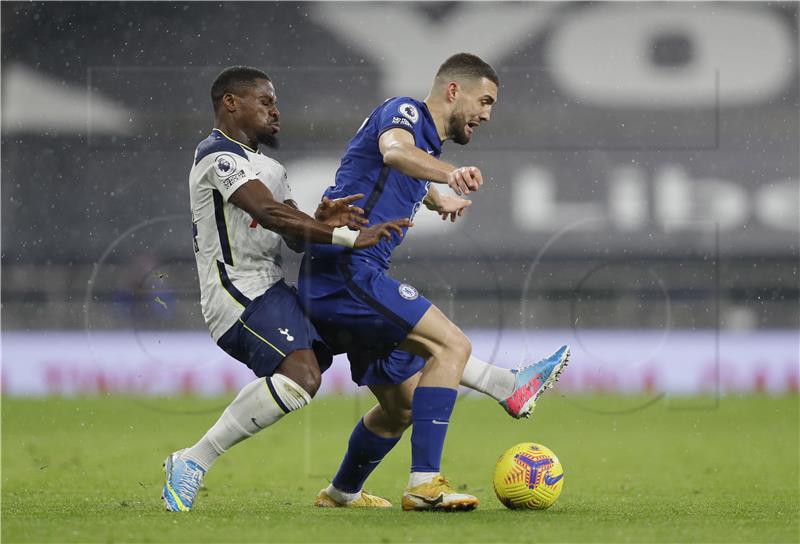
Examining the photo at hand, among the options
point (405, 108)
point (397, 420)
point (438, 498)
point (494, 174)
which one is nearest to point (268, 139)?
point (405, 108)

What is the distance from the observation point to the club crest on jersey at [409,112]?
16.1ft

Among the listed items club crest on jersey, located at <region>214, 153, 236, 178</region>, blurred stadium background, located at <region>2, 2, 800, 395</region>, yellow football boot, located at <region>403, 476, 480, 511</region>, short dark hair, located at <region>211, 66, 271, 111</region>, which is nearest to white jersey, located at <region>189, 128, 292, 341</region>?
club crest on jersey, located at <region>214, 153, 236, 178</region>

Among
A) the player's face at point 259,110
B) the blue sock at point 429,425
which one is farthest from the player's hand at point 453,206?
the player's face at point 259,110

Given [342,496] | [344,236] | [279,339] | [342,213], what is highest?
[342,213]

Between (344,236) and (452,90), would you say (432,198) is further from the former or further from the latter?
(344,236)

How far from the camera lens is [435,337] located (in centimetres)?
481

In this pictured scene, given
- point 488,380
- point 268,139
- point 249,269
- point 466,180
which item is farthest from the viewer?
point 268,139

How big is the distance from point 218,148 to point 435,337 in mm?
1290

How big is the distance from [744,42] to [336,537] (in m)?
18.7

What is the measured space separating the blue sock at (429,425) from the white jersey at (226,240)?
Answer: 2.85 feet

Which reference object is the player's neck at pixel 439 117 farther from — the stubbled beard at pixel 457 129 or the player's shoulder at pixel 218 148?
the player's shoulder at pixel 218 148

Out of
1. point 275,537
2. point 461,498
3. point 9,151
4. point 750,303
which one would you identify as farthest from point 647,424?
point 9,151

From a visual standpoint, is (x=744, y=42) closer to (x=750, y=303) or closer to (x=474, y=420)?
(x=750, y=303)

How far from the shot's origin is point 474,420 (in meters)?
13.0
